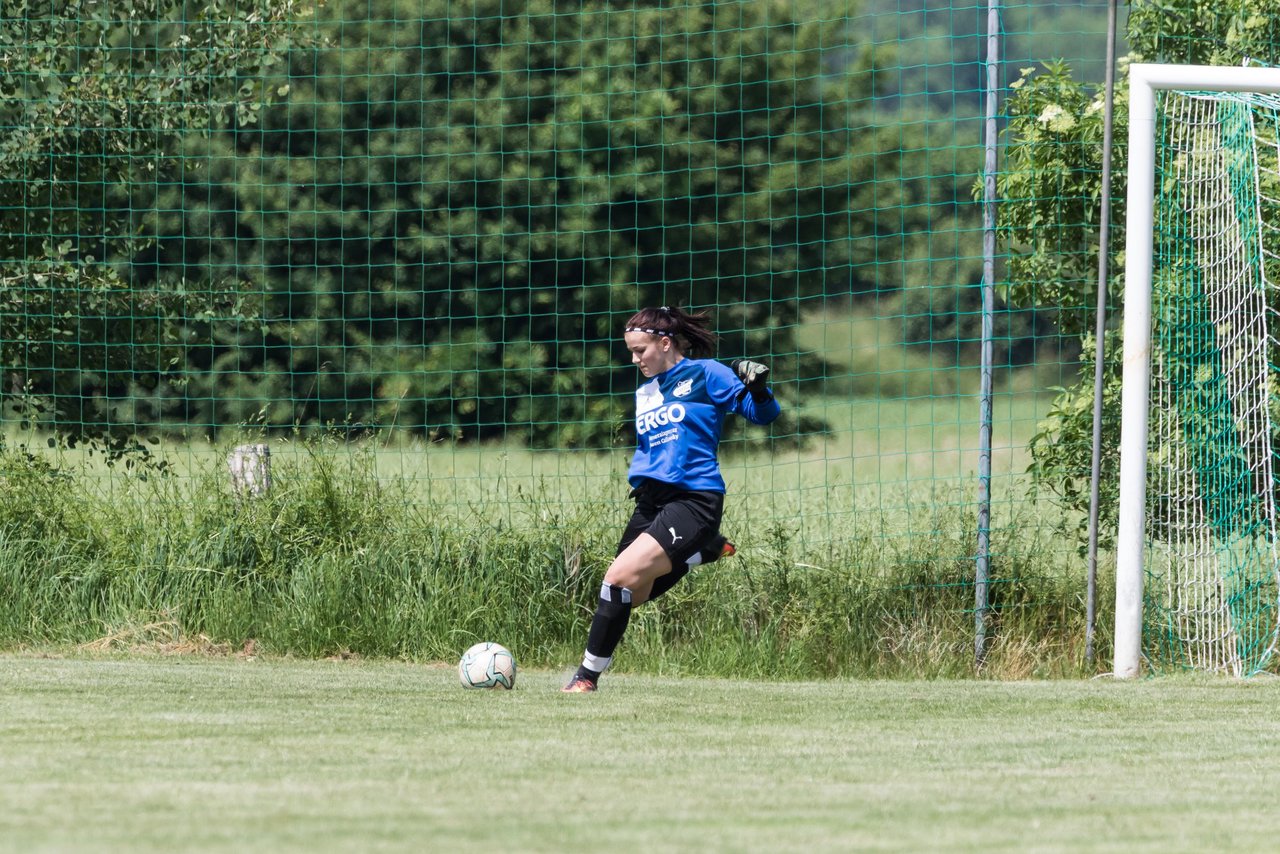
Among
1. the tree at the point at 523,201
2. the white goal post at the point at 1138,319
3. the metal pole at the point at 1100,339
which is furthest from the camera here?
the tree at the point at 523,201

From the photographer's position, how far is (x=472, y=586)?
847cm

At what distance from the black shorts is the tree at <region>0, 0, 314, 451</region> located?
13.0 feet

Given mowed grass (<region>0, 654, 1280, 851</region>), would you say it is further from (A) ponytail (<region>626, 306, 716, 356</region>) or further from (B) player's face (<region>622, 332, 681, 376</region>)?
(A) ponytail (<region>626, 306, 716, 356</region>)

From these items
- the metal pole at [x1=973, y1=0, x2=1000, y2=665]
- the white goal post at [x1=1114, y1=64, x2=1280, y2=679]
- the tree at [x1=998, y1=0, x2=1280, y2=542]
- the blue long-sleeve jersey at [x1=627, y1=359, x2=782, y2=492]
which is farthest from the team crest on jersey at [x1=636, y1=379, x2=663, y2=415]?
the tree at [x1=998, y1=0, x2=1280, y2=542]

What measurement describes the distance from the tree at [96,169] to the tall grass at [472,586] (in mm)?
1076

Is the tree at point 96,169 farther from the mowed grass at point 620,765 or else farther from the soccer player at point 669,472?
the soccer player at point 669,472

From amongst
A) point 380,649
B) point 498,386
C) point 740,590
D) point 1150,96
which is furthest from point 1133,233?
point 498,386

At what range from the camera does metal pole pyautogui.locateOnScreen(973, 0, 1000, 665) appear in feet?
26.5

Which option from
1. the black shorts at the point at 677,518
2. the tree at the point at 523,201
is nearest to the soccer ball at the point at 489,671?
the black shorts at the point at 677,518

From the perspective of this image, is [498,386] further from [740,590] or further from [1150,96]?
[1150,96]

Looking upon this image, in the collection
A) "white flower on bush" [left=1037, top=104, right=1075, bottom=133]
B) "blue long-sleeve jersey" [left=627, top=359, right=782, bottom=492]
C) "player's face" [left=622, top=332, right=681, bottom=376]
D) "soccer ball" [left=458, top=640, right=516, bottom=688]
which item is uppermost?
"white flower on bush" [left=1037, top=104, right=1075, bottom=133]

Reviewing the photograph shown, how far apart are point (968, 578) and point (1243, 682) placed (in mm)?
1509

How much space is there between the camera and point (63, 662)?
7492 mm

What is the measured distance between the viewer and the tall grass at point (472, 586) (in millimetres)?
8164
